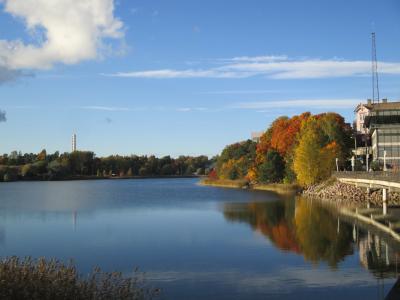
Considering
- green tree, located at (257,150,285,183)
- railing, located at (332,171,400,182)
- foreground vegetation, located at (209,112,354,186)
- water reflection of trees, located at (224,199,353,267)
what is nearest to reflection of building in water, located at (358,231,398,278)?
water reflection of trees, located at (224,199,353,267)

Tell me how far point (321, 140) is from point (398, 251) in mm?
61832

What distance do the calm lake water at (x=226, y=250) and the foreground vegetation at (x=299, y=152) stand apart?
35.9 meters

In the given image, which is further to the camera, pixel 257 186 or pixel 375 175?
pixel 257 186

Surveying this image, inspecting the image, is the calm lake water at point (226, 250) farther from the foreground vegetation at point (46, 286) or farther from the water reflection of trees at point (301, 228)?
the foreground vegetation at point (46, 286)

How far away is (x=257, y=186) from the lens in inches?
4259

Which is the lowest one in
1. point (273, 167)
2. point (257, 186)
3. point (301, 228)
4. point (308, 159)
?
point (301, 228)

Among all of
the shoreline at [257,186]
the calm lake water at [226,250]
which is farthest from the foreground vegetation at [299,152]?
the calm lake water at [226,250]

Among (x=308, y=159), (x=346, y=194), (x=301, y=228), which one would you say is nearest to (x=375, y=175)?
(x=346, y=194)

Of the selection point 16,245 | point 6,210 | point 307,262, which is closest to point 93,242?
point 16,245

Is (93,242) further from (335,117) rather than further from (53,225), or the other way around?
(335,117)

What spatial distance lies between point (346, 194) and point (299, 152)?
17292 millimetres

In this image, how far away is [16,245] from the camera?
106ft

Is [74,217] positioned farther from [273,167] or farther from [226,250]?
[273,167]

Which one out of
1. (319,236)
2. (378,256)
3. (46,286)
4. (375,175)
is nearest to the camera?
(46,286)
